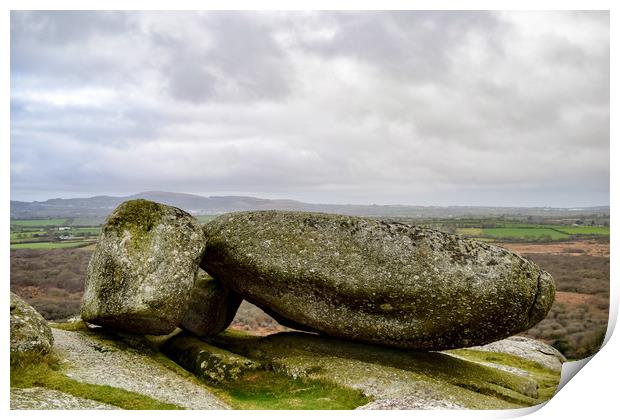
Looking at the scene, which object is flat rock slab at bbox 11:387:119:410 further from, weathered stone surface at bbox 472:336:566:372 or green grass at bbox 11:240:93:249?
green grass at bbox 11:240:93:249

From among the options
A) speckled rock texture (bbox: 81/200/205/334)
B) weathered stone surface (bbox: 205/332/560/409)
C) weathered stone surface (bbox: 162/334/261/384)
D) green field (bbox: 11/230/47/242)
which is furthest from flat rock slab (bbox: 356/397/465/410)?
green field (bbox: 11/230/47/242)

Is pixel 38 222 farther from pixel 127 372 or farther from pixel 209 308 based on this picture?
pixel 127 372

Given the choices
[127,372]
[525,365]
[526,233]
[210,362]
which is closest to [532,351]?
[525,365]

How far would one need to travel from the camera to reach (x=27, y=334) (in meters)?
15.4

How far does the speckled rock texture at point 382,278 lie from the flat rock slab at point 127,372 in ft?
16.5

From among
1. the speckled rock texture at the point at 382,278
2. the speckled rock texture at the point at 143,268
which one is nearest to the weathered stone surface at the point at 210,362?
the speckled rock texture at the point at 143,268

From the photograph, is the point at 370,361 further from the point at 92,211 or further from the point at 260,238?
the point at 92,211

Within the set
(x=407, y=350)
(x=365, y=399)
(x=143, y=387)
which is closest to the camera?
(x=143, y=387)

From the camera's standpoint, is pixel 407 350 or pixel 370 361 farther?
pixel 407 350

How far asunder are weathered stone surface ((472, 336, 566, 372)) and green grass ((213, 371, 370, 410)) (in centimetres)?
1508

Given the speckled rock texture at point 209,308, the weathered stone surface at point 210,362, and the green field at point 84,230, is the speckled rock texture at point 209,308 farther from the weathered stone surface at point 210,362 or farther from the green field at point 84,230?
the green field at point 84,230

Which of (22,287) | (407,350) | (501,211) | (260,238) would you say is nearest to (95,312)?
(260,238)
